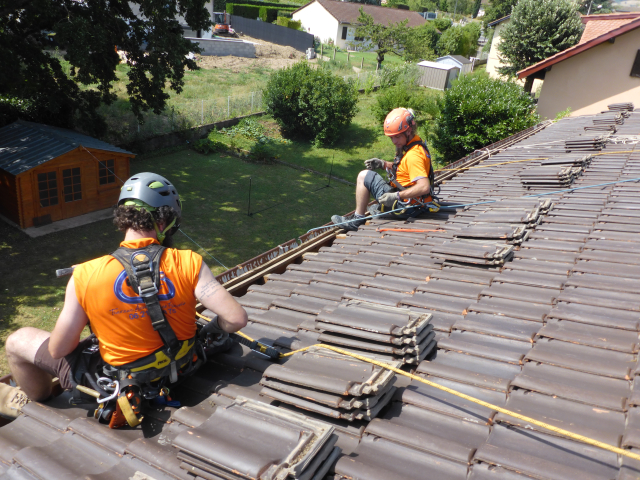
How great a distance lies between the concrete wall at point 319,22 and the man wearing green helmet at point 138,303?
6002 cm

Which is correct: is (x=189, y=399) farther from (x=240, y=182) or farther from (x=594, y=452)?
(x=240, y=182)

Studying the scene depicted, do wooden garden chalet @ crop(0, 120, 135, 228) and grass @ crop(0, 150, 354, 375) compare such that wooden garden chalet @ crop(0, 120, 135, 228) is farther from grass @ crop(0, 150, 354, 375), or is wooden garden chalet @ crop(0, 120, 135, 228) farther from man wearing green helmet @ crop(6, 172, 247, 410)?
man wearing green helmet @ crop(6, 172, 247, 410)

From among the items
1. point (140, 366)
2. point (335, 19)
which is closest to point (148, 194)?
point (140, 366)

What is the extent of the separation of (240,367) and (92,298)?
1.33 meters

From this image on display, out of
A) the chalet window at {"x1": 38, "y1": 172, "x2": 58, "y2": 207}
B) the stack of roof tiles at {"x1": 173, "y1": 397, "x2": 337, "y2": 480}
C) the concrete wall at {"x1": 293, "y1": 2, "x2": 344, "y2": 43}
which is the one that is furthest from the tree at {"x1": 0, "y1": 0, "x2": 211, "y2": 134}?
the concrete wall at {"x1": 293, "y1": 2, "x2": 344, "y2": 43}

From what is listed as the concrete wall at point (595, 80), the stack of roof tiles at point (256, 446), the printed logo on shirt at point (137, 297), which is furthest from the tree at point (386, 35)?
the stack of roof tiles at point (256, 446)

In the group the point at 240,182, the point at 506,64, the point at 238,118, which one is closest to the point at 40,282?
the point at 240,182

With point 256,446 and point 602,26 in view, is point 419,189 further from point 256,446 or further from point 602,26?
point 602,26

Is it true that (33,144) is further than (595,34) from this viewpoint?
No

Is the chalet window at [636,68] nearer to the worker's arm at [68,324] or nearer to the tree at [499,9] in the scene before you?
the worker's arm at [68,324]

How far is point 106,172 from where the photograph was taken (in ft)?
56.2

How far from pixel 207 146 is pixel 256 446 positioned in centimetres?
2411

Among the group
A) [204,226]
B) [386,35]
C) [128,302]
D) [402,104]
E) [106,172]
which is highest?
[386,35]

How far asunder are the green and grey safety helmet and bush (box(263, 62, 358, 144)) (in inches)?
961
